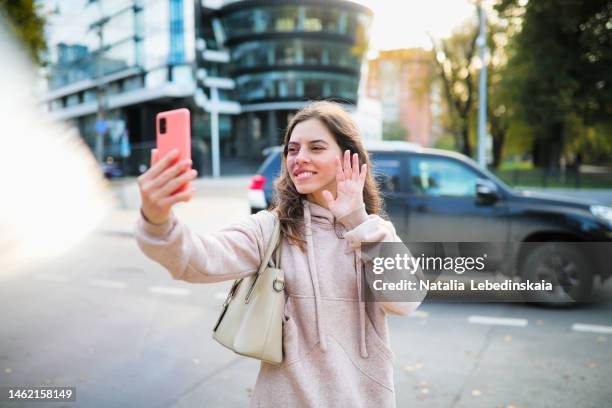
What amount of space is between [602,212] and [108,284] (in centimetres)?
681

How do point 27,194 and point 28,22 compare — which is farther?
point 27,194

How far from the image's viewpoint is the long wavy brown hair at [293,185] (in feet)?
6.08

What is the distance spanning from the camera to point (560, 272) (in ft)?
19.5

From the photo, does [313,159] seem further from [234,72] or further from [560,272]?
[234,72]

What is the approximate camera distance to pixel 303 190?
6.07 feet

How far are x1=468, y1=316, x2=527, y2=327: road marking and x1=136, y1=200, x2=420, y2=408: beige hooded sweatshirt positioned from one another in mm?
4213

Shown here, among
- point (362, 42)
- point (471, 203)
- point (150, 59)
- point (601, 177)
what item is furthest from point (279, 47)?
point (471, 203)

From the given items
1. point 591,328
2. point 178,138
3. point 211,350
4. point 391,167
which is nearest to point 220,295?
point 211,350

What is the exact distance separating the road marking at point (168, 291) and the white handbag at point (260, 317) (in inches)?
213

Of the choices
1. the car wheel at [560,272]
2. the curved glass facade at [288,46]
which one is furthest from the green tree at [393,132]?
the car wheel at [560,272]

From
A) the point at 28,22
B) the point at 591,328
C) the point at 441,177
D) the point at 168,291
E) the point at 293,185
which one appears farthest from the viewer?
the point at 28,22

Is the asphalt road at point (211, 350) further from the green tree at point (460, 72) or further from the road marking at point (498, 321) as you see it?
the green tree at point (460, 72)

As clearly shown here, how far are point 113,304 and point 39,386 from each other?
8.19ft

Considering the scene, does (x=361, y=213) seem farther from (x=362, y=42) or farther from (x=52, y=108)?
(x=52, y=108)
